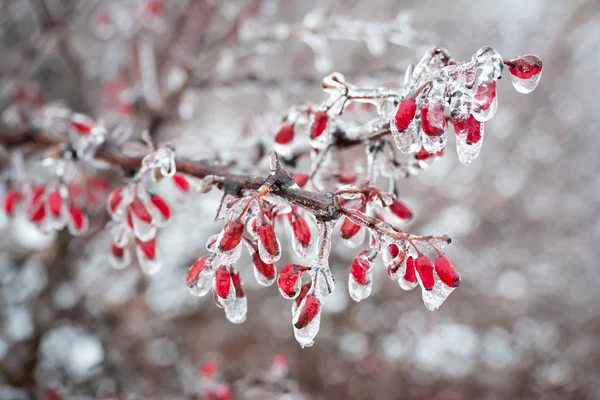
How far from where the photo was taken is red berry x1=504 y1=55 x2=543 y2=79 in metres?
0.94

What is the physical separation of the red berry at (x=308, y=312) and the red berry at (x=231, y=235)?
7.8 inches

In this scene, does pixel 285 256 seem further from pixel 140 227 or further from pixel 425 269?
pixel 425 269

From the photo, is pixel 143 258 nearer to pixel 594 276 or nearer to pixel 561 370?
pixel 561 370

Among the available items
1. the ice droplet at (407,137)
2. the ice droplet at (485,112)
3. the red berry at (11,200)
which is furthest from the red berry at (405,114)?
the red berry at (11,200)

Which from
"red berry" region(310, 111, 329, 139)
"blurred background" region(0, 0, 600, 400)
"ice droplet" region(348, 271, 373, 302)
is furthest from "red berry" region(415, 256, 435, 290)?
"blurred background" region(0, 0, 600, 400)

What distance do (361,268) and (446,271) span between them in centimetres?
18

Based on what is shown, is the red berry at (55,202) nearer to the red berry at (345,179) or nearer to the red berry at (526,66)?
the red berry at (345,179)

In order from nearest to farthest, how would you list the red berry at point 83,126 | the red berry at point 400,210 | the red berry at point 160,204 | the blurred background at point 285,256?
the red berry at point 400,210, the red berry at point 160,204, the red berry at point 83,126, the blurred background at point 285,256

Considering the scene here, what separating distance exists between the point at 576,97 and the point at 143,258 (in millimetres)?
6999

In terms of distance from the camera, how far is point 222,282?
1.06 meters

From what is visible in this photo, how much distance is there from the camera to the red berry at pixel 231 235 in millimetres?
984

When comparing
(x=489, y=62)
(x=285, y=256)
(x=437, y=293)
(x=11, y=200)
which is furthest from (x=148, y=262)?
(x=285, y=256)

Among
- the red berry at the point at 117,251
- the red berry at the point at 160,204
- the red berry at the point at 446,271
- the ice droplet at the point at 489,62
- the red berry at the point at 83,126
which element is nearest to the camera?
the ice droplet at the point at 489,62

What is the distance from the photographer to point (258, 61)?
3.06 meters
